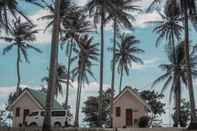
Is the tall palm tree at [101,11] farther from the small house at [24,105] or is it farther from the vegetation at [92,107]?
Answer: the vegetation at [92,107]

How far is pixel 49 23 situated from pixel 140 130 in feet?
69.2

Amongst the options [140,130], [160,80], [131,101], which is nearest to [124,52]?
[160,80]

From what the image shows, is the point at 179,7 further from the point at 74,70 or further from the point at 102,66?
the point at 74,70

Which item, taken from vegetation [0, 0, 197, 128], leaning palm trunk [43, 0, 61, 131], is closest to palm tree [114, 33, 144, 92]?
vegetation [0, 0, 197, 128]

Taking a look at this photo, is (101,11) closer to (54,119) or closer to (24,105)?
(54,119)

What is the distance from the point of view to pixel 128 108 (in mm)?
49594

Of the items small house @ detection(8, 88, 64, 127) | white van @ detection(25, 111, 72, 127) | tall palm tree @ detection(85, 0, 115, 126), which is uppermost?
tall palm tree @ detection(85, 0, 115, 126)

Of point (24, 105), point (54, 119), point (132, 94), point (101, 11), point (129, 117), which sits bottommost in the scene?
point (54, 119)

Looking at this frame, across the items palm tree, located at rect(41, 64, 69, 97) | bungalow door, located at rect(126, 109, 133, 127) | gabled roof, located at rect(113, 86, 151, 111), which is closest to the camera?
gabled roof, located at rect(113, 86, 151, 111)

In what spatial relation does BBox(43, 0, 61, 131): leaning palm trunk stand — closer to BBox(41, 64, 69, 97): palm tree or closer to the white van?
the white van

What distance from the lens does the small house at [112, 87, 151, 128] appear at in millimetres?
49031

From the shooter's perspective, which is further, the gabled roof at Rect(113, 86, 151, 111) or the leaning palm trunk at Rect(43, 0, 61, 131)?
the gabled roof at Rect(113, 86, 151, 111)

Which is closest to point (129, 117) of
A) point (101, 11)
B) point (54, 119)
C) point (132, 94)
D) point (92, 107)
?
point (132, 94)

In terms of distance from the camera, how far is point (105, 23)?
48.6 m
